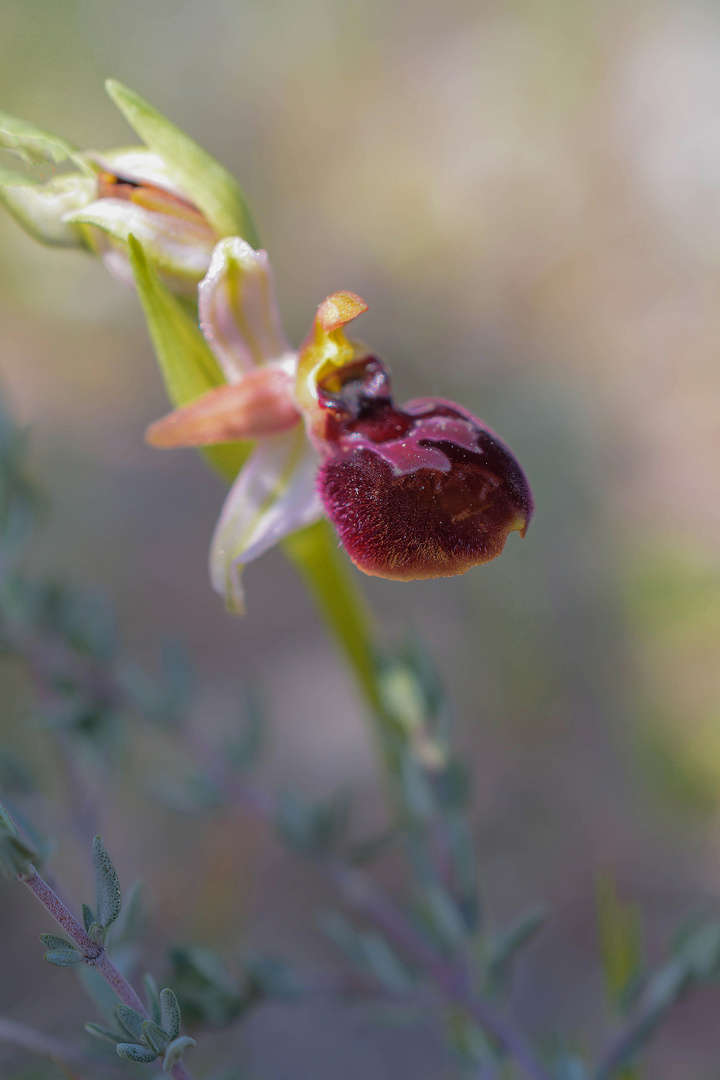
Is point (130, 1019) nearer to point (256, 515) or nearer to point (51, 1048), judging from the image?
point (51, 1048)

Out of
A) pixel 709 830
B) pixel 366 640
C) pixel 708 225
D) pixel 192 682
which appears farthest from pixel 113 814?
pixel 708 225

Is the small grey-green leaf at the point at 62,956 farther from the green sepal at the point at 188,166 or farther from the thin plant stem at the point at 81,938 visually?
the green sepal at the point at 188,166

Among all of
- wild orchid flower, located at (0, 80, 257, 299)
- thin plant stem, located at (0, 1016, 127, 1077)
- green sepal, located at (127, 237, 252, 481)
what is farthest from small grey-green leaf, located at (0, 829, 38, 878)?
wild orchid flower, located at (0, 80, 257, 299)

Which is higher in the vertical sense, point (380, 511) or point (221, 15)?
point (221, 15)

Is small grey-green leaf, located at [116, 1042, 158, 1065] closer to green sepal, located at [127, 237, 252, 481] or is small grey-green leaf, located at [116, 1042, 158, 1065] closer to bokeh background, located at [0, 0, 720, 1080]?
green sepal, located at [127, 237, 252, 481]

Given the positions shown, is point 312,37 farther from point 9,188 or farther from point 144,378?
point 9,188

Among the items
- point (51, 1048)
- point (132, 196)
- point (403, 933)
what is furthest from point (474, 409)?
point (51, 1048)
